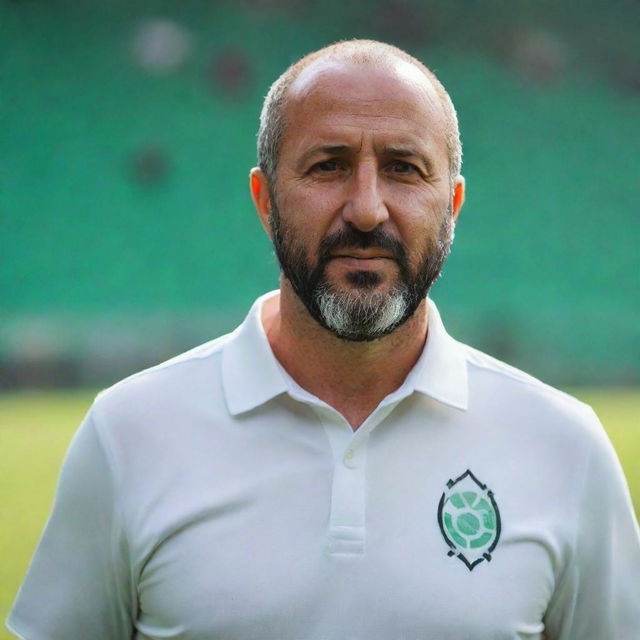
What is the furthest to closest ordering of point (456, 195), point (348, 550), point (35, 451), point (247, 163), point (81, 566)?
1. point (247, 163)
2. point (35, 451)
3. point (456, 195)
4. point (81, 566)
5. point (348, 550)

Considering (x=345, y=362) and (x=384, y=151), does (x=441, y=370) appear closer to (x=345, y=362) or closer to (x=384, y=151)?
(x=345, y=362)

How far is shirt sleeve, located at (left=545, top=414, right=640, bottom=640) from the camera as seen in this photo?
1.66m

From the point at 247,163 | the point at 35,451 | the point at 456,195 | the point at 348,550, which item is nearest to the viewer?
the point at 348,550

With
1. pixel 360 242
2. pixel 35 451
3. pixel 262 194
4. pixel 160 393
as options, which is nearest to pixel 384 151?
pixel 360 242

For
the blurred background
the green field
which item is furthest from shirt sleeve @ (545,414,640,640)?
the blurred background

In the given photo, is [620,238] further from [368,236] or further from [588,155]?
[368,236]

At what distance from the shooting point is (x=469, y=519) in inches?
63.3

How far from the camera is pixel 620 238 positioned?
14.6 metres

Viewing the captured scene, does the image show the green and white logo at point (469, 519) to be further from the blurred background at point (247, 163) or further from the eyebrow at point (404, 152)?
the blurred background at point (247, 163)

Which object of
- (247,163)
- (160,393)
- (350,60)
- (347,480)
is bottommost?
(347,480)

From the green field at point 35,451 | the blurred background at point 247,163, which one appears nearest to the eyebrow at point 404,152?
the green field at point 35,451

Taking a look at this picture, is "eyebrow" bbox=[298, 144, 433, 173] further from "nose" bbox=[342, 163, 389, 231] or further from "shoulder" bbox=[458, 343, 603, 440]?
"shoulder" bbox=[458, 343, 603, 440]

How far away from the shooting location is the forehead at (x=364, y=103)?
163cm

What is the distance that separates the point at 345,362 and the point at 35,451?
257 inches
